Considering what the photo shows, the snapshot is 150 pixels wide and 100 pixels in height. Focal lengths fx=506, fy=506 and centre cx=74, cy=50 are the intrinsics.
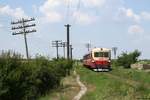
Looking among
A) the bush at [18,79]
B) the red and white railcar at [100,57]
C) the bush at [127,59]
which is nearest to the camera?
the bush at [18,79]

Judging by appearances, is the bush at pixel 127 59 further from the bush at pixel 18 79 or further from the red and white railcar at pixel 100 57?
the bush at pixel 18 79

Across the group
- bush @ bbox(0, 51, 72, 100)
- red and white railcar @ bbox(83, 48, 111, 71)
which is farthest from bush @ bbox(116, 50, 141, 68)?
bush @ bbox(0, 51, 72, 100)

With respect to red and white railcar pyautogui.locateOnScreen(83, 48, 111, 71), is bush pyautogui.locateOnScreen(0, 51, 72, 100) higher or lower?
lower

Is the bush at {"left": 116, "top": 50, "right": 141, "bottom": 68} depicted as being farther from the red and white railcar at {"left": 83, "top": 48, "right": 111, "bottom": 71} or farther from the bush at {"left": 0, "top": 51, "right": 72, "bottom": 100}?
the bush at {"left": 0, "top": 51, "right": 72, "bottom": 100}

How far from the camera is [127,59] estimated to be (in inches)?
3834

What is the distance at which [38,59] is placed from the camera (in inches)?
1420

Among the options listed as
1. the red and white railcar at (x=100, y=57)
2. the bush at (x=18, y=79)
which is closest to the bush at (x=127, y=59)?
the red and white railcar at (x=100, y=57)

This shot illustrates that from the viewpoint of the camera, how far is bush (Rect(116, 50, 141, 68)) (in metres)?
96.9

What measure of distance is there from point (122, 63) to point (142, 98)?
252ft

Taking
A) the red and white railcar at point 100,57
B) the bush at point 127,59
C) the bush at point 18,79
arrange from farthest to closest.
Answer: the bush at point 127,59, the red and white railcar at point 100,57, the bush at point 18,79

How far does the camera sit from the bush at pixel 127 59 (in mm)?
96875

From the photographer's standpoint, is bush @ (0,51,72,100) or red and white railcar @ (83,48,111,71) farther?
red and white railcar @ (83,48,111,71)

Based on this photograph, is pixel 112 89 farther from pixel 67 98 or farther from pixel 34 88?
pixel 34 88

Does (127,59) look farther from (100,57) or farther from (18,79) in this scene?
(18,79)
